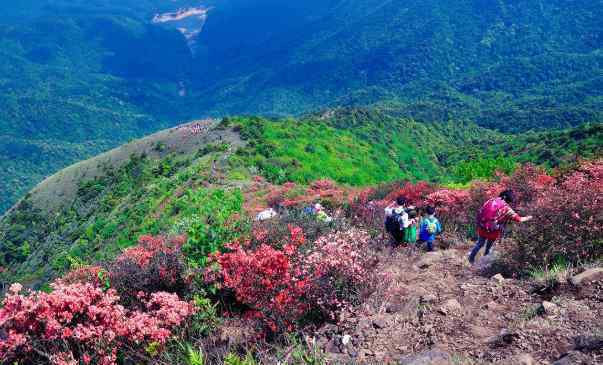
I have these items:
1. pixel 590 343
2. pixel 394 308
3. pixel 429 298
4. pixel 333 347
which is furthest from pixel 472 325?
pixel 333 347

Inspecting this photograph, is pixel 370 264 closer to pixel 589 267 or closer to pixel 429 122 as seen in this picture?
pixel 589 267

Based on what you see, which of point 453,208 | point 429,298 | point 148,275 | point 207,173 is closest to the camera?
point 429,298

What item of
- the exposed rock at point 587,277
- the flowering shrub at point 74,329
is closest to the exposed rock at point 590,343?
the exposed rock at point 587,277

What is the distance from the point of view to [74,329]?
5.73 metres

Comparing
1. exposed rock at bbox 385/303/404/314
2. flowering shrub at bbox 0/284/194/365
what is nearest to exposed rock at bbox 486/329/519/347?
exposed rock at bbox 385/303/404/314

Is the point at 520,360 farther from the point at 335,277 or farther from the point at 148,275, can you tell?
the point at 148,275

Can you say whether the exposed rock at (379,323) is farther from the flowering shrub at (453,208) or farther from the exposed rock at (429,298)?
the flowering shrub at (453,208)

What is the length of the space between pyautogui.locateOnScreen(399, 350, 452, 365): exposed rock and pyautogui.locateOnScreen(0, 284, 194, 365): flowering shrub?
295cm

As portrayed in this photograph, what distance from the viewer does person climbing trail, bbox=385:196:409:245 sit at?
9.52m

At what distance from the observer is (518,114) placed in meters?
118

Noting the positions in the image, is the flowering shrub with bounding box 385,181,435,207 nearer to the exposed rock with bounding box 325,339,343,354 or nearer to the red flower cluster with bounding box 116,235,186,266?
the red flower cluster with bounding box 116,235,186,266

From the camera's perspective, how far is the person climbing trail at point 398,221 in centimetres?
952

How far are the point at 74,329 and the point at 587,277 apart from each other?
6535mm

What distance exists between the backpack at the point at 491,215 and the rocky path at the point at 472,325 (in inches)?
56.4
